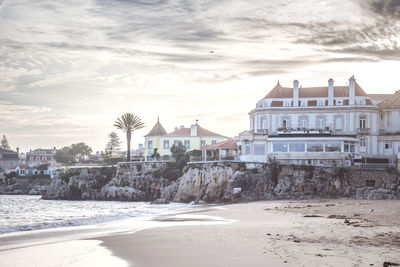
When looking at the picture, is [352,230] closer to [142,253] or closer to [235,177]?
[142,253]

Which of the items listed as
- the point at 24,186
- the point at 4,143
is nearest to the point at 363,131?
the point at 24,186

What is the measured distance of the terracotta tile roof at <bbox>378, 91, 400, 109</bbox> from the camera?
6014cm

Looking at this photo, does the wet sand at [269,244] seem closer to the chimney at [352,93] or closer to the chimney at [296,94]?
the chimney at [352,93]

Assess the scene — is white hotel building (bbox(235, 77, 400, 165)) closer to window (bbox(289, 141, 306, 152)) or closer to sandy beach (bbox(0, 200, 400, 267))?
window (bbox(289, 141, 306, 152))

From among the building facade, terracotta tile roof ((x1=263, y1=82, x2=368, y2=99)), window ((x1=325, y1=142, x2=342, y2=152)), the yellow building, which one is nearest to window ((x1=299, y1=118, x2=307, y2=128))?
terracotta tile roof ((x1=263, y1=82, x2=368, y2=99))

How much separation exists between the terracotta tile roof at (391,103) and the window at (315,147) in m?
13.2

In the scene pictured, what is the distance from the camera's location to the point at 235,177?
4853cm

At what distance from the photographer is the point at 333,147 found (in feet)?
174

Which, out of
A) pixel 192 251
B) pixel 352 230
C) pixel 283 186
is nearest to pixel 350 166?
pixel 283 186

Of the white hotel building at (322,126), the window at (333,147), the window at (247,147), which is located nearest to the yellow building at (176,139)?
the white hotel building at (322,126)

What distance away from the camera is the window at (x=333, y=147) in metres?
52.9

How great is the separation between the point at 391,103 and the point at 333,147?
13575mm

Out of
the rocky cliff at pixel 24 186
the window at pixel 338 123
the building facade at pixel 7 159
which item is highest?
the window at pixel 338 123

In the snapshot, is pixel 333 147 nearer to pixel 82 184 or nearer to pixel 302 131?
pixel 302 131
